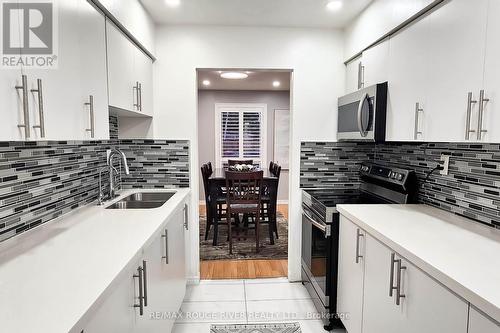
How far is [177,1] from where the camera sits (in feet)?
7.13

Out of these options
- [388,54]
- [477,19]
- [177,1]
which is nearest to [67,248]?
[177,1]

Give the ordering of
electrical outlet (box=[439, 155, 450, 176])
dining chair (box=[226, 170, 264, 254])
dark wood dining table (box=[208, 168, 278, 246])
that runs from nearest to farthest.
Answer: electrical outlet (box=[439, 155, 450, 176]), dining chair (box=[226, 170, 264, 254]), dark wood dining table (box=[208, 168, 278, 246])

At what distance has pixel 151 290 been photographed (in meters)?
1.50

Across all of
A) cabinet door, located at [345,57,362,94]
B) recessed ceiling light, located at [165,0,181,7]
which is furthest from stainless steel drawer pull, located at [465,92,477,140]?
recessed ceiling light, located at [165,0,181,7]

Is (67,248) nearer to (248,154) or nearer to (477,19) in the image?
(477,19)

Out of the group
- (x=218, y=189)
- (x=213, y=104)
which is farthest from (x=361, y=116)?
(x=213, y=104)

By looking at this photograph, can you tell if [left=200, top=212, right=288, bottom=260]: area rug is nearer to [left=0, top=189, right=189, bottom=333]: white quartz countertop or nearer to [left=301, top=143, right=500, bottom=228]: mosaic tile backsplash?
[left=301, top=143, right=500, bottom=228]: mosaic tile backsplash

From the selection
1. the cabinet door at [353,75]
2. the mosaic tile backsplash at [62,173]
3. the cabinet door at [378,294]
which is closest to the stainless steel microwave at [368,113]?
the cabinet door at [353,75]

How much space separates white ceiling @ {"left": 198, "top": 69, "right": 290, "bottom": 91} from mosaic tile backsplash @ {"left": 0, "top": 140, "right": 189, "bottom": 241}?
2.01 metres

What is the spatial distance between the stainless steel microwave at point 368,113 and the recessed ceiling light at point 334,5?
2.17ft

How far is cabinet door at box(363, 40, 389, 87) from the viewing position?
2018 millimetres

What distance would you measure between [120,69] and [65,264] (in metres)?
1.27

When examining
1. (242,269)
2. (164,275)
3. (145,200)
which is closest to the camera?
(164,275)

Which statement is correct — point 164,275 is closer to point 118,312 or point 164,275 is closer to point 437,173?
point 118,312
